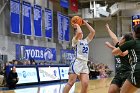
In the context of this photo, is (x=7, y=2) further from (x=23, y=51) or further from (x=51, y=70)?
(x=51, y=70)

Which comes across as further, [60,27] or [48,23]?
[60,27]

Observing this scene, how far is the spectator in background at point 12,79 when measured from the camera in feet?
50.0

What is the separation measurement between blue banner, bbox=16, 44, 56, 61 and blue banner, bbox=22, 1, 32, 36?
1.03 metres

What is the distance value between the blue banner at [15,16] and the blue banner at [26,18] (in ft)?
2.19

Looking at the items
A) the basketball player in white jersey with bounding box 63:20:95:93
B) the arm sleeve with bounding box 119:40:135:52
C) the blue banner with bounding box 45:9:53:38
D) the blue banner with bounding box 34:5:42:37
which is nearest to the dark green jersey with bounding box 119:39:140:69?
the arm sleeve with bounding box 119:40:135:52

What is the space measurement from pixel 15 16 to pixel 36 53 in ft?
13.1

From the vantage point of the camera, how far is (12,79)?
15.2 m

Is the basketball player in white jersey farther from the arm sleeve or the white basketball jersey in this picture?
the arm sleeve

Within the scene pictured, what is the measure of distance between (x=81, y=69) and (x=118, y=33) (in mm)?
25464

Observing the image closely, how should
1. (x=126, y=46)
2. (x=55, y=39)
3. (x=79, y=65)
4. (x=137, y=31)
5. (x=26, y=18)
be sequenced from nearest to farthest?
(x=126, y=46) < (x=137, y=31) < (x=79, y=65) < (x=26, y=18) < (x=55, y=39)

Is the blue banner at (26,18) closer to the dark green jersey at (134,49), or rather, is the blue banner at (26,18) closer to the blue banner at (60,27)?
the blue banner at (60,27)

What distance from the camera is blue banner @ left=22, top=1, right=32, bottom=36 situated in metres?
19.7

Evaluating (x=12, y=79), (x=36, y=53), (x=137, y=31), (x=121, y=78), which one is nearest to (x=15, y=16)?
(x=36, y=53)

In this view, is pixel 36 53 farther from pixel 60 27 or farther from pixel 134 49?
pixel 134 49
